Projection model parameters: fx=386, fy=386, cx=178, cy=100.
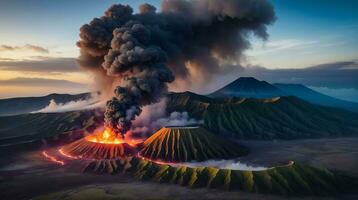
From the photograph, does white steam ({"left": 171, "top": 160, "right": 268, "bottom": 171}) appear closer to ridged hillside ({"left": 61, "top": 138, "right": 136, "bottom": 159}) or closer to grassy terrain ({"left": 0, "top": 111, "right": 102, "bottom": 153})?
ridged hillside ({"left": 61, "top": 138, "right": 136, "bottom": 159})

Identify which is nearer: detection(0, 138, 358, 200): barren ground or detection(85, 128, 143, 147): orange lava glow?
detection(0, 138, 358, 200): barren ground

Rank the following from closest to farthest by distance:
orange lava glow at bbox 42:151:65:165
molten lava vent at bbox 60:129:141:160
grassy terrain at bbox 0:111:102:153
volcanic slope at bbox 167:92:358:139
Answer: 1. orange lava glow at bbox 42:151:65:165
2. molten lava vent at bbox 60:129:141:160
3. volcanic slope at bbox 167:92:358:139
4. grassy terrain at bbox 0:111:102:153

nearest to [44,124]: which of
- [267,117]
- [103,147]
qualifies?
[103,147]

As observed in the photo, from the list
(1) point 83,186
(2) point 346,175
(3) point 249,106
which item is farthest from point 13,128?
(2) point 346,175

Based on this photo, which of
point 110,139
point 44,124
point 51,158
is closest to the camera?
point 51,158

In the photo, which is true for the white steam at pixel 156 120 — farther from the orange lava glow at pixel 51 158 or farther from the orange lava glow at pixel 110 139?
the orange lava glow at pixel 51 158

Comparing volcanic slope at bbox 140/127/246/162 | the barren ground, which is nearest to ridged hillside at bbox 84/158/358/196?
the barren ground

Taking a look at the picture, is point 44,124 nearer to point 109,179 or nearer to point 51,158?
point 51,158
